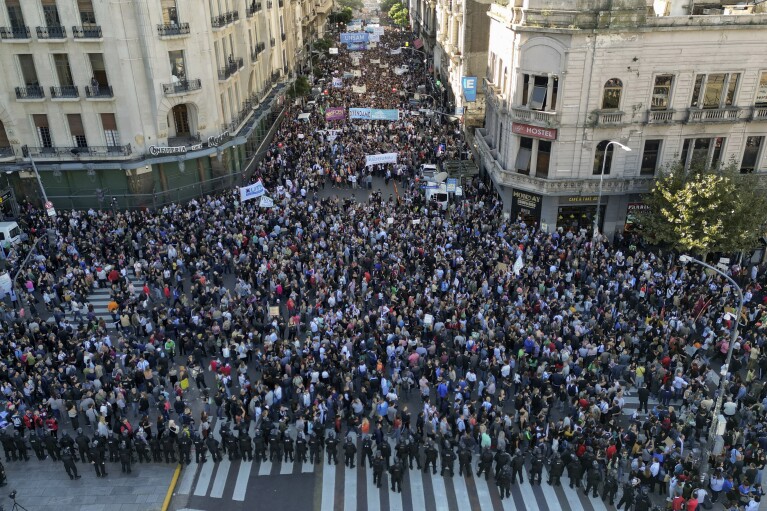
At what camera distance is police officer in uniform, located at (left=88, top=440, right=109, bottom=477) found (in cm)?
1992

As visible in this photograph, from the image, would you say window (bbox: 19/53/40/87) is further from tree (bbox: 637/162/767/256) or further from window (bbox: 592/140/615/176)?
tree (bbox: 637/162/767/256)

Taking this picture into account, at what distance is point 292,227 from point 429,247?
875cm

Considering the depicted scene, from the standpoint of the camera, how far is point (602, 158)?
36500 millimetres

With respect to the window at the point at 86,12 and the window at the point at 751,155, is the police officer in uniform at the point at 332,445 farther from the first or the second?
the window at the point at 86,12

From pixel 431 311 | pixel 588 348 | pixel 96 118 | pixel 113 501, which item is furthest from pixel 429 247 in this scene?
pixel 96 118

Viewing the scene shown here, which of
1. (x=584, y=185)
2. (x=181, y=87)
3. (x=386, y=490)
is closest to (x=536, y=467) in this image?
(x=386, y=490)

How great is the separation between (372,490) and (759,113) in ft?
99.6

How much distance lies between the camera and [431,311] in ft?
90.3

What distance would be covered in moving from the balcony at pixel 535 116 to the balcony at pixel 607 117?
7.27ft

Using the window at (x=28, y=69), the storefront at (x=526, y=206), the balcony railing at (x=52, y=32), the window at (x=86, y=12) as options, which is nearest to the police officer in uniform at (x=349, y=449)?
the storefront at (x=526, y=206)

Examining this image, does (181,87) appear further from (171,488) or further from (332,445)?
(332,445)

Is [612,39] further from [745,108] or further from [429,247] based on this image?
[429,247]

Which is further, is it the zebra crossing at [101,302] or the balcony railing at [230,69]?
the balcony railing at [230,69]

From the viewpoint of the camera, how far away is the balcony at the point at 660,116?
34906mm
